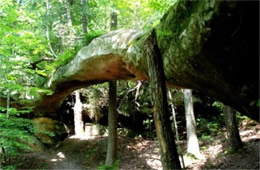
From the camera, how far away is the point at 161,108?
441cm

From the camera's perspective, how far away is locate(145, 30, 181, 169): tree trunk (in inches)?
167

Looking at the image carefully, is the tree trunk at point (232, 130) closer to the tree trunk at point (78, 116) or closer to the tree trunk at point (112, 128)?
the tree trunk at point (112, 128)

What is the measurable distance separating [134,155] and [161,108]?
259 inches

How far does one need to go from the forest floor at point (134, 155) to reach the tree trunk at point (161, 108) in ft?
8.14

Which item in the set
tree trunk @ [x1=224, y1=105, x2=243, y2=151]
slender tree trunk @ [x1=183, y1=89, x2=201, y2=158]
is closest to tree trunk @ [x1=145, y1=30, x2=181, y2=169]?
tree trunk @ [x1=224, y1=105, x2=243, y2=151]

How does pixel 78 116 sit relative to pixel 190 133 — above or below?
above

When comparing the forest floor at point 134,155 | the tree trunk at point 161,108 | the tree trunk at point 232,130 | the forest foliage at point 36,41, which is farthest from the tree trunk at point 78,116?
the tree trunk at point 161,108

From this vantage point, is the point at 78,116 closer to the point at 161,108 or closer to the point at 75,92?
the point at 75,92

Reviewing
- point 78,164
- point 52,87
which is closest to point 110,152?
point 78,164

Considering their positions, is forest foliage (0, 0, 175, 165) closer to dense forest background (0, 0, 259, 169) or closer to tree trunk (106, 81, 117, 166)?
dense forest background (0, 0, 259, 169)

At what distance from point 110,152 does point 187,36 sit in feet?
A: 25.4

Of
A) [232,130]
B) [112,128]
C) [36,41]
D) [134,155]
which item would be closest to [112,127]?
[112,128]

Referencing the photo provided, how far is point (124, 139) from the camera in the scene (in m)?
12.7

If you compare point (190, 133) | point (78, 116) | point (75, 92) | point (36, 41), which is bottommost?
point (190, 133)
